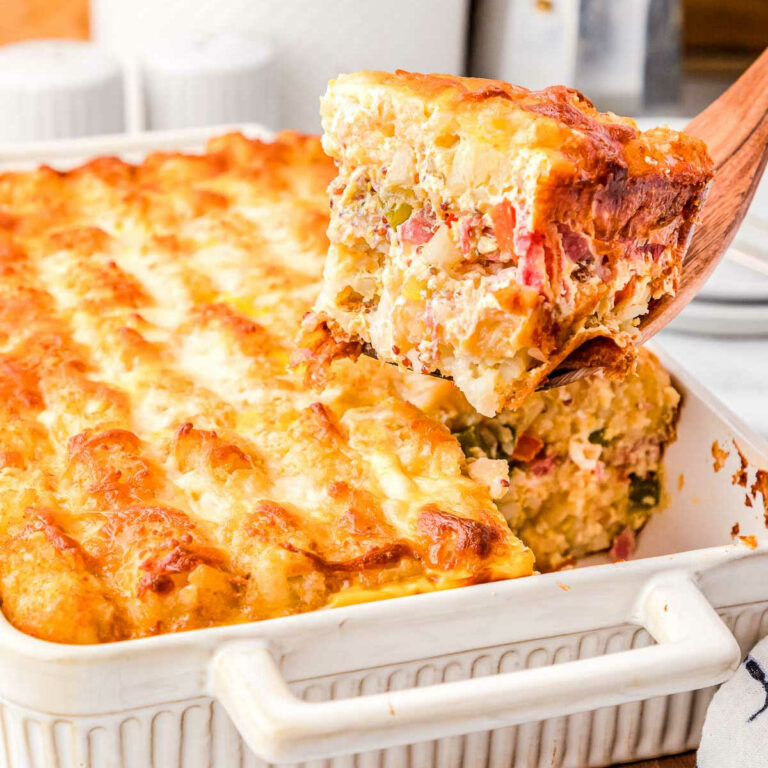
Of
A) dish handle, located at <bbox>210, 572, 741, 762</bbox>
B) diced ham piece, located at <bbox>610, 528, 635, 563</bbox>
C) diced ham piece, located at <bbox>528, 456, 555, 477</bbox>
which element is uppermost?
dish handle, located at <bbox>210, 572, 741, 762</bbox>

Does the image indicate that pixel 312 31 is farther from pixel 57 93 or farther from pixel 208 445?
pixel 208 445

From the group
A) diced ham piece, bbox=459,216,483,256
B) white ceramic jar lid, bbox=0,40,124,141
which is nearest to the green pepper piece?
diced ham piece, bbox=459,216,483,256

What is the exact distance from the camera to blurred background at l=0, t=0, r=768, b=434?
3.14m

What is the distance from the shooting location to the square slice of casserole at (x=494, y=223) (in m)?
1.27

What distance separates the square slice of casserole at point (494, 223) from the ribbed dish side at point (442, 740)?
11.4 inches

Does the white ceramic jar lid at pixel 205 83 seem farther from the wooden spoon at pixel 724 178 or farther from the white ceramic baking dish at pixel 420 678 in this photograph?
the white ceramic baking dish at pixel 420 678

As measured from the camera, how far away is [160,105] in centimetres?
324

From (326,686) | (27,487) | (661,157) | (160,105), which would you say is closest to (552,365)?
(661,157)

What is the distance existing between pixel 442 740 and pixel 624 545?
0.60 metres

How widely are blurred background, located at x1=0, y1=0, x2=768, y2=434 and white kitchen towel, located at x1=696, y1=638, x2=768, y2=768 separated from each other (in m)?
1.28

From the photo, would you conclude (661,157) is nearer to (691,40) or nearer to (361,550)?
(361,550)

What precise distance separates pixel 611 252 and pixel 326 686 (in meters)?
0.56

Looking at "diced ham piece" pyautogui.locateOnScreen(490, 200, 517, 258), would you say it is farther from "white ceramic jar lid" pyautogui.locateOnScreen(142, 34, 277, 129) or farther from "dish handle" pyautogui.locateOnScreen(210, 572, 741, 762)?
"white ceramic jar lid" pyautogui.locateOnScreen(142, 34, 277, 129)

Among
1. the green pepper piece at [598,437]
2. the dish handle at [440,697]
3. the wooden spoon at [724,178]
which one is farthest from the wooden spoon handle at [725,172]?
the dish handle at [440,697]
